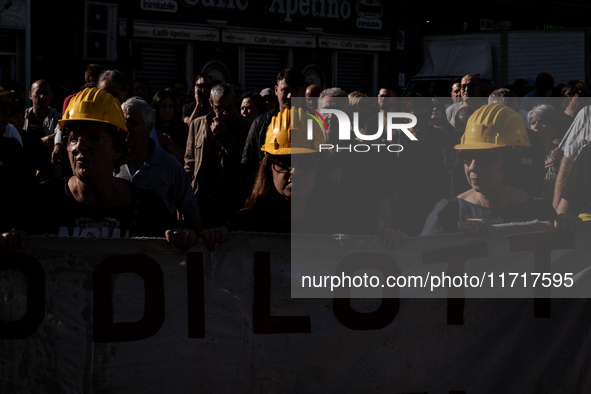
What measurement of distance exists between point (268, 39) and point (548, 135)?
17529 millimetres

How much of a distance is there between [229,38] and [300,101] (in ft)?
55.5

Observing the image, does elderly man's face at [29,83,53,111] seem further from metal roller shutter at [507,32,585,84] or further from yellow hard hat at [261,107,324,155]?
metal roller shutter at [507,32,585,84]

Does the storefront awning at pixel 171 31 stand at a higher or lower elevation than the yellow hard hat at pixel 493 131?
higher

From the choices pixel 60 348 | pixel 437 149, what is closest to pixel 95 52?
pixel 437 149

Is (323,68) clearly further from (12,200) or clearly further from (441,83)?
(12,200)

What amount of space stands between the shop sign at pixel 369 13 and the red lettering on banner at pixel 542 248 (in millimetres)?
23767

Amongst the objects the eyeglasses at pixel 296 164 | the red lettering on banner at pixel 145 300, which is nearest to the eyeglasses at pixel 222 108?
the eyeglasses at pixel 296 164

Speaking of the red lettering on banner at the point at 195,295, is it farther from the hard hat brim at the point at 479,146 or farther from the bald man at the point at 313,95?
the bald man at the point at 313,95

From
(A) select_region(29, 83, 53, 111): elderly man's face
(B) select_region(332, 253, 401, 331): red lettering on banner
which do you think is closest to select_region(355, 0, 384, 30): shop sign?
(A) select_region(29, 83, 53, 111): elderly man's face

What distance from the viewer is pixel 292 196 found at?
406 cm

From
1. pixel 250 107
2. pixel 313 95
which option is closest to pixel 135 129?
pixel 250 107

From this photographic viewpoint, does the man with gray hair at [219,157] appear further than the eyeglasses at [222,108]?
No

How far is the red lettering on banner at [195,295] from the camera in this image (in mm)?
3689

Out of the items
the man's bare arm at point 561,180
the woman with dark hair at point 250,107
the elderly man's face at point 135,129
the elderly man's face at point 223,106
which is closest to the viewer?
the elderly man's face at point 135,129
